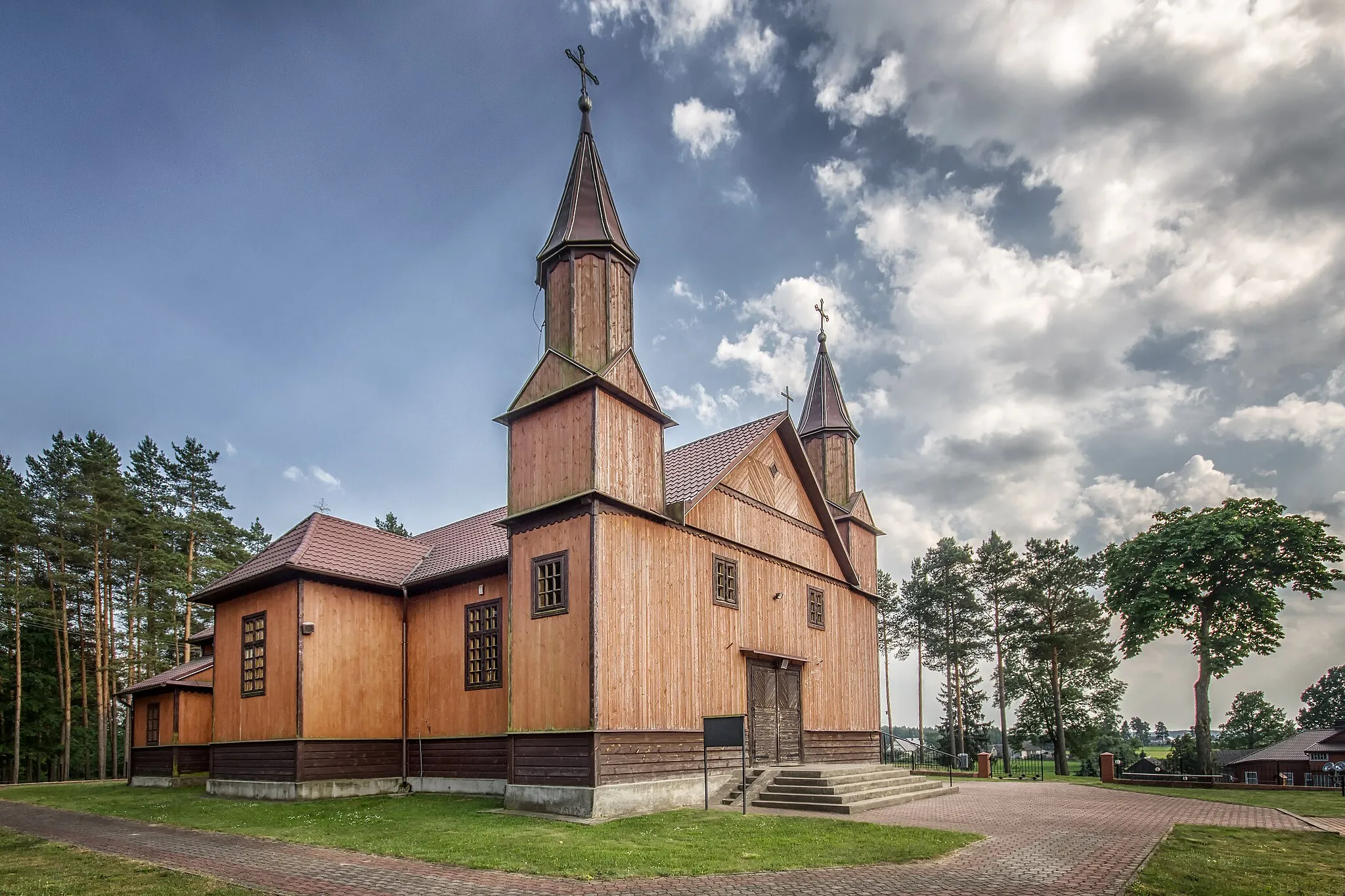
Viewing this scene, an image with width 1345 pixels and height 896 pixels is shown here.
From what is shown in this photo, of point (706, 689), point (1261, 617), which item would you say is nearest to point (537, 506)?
point (706, 689)

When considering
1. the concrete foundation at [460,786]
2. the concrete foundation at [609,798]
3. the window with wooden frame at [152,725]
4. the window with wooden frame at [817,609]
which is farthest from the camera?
the window with wooden frame at [152,725]

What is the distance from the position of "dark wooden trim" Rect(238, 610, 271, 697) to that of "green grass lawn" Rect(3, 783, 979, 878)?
2.83 meters

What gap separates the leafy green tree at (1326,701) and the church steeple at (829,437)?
57.2 meters

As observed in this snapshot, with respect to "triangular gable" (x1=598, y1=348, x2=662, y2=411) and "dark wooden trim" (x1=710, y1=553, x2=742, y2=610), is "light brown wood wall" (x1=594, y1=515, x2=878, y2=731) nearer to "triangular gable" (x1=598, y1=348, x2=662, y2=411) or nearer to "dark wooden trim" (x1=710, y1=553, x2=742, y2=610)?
"dark wooden trim" (x1=710, y1=553, x2=742, y2=610)

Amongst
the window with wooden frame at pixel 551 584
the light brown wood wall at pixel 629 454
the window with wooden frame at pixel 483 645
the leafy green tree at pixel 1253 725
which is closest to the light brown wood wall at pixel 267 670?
the window with wooden frame at pixel 483 645

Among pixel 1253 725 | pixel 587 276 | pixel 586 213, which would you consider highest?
pixel 586 213

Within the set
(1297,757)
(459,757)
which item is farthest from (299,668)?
(1297,757)

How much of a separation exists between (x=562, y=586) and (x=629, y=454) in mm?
2756

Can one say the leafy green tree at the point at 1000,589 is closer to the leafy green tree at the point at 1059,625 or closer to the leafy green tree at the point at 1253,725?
the leafy green tree at the point at 1059,625

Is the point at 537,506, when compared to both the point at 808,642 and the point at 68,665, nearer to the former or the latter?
the point at 808,642

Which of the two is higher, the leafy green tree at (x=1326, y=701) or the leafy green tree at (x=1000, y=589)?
the leafy green tree at (x=1000, y=589)

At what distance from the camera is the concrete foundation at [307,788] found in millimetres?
17844

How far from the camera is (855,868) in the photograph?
9359 millimetres

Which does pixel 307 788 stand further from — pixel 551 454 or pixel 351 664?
pixel 551 454
